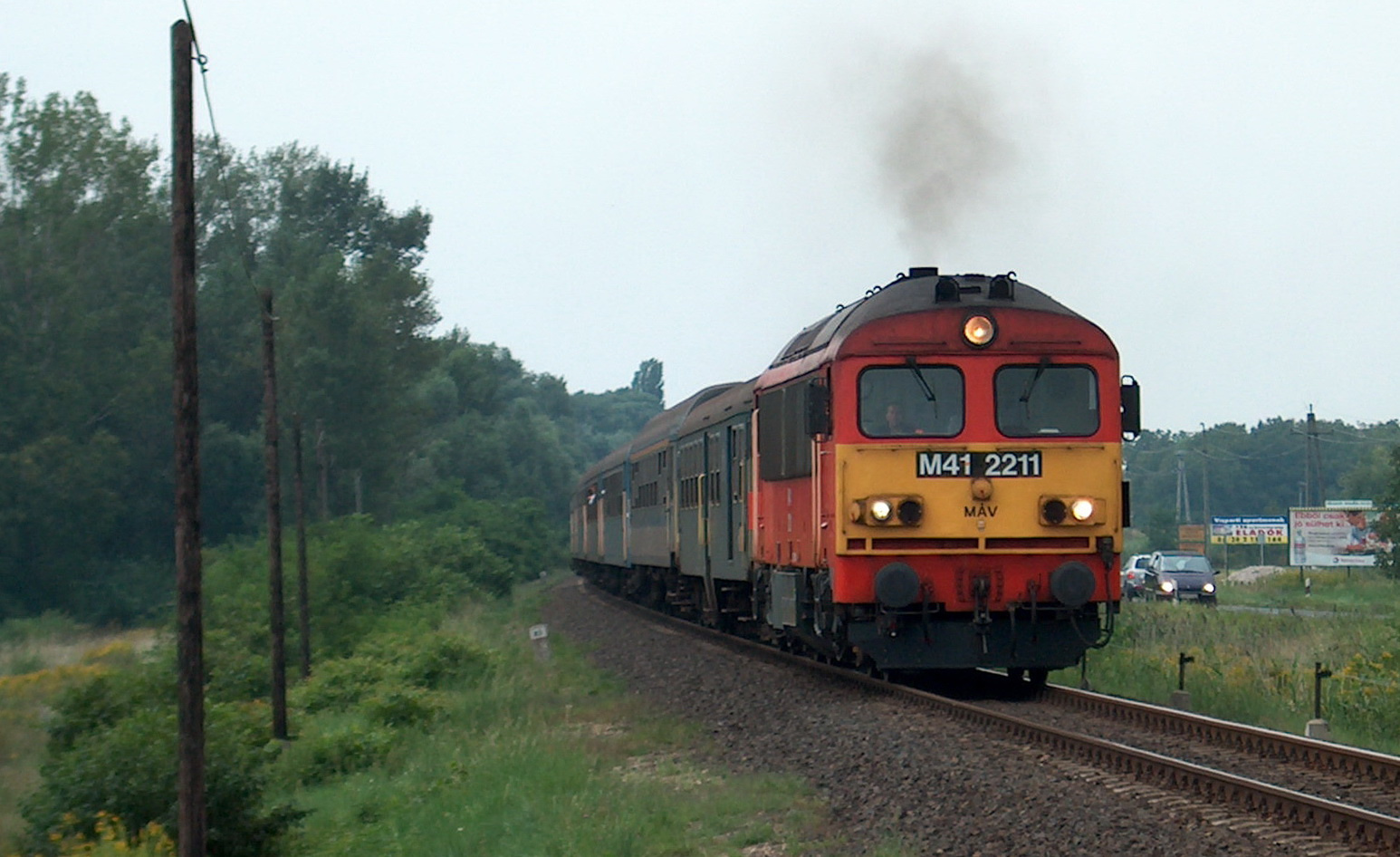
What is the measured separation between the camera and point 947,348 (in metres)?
13.8

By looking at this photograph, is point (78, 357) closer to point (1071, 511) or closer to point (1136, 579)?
point (1136, 579)

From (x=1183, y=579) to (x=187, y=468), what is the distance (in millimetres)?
30822

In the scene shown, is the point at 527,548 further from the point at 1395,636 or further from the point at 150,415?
the point at 1395,636

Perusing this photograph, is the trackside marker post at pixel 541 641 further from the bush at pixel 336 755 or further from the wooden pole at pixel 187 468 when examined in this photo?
the wooden pole at pixel 187 468

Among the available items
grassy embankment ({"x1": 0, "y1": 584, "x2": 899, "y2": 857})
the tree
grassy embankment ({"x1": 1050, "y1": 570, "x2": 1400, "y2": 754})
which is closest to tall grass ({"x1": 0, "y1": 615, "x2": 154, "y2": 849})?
grassy embankment ({"x1": 0, "y1": 584, "x2": 899, "y2": 857})

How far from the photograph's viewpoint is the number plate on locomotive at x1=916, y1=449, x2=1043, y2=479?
13.5 metres

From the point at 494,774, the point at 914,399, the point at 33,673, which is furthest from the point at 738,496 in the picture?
the point at 33,673

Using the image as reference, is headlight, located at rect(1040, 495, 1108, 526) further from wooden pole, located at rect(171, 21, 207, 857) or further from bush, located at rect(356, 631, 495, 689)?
bush, located at rect(356, 631, 495, 689)

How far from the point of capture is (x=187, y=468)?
911 centimetres

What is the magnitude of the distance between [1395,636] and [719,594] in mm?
9581

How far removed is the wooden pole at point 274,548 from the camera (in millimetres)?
18125

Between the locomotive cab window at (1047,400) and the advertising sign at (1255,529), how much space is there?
40256mm

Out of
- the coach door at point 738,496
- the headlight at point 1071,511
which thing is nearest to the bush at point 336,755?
the coach door at point 738,496

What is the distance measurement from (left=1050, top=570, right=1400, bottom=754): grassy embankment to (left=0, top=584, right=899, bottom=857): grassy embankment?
4.91m
